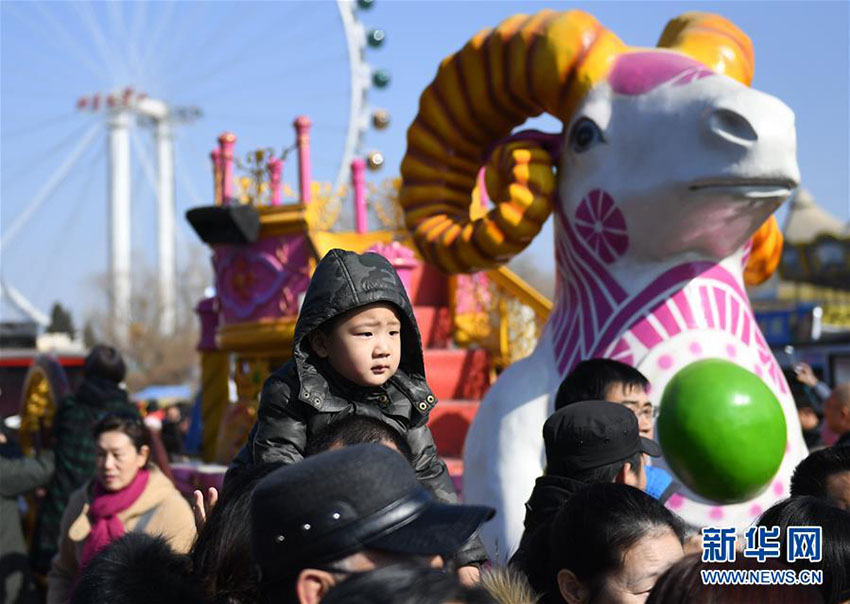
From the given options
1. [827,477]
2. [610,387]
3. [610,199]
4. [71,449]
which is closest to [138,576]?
[827,477]

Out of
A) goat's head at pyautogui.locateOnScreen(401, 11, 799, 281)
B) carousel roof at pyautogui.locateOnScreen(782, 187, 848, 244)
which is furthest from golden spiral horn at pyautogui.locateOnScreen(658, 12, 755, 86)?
carousel roof at pyautogui.locateOnScreen(782, 187, 848, 244)

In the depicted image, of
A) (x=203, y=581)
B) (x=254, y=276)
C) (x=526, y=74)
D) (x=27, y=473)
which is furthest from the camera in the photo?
(x=254, y=276)

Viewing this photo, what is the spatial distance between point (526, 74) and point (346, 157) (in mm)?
14873

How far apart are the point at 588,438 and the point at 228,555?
1170 millimetres

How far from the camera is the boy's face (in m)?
2.43

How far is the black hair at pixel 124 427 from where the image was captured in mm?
3666

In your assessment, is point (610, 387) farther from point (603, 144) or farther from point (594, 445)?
A: point (603, 144)

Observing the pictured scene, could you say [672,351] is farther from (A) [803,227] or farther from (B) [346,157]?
(A) [803,227]

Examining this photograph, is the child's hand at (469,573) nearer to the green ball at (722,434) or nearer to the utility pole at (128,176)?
the green ball at (722,434)

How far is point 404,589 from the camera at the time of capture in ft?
4.08

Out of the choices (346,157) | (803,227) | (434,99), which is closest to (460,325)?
(434,99)

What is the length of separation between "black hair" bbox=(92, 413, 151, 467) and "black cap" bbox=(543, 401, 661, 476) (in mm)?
1478

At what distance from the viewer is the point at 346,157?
19281 mm

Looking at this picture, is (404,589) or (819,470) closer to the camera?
(404,589)
